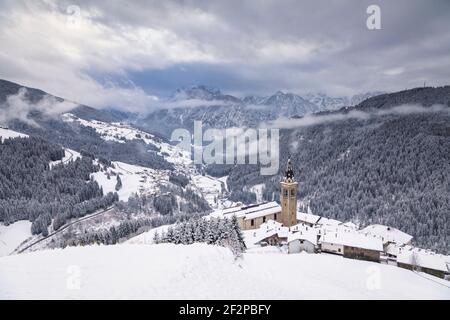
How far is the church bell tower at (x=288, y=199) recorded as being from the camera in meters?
99.7

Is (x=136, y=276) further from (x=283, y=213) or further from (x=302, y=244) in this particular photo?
(x=283, y=213)

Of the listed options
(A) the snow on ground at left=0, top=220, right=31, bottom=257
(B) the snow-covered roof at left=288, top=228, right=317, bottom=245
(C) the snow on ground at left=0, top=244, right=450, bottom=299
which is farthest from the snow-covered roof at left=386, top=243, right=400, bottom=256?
(A) the snow on ground at left=0, top=220, right=31, bottom=257

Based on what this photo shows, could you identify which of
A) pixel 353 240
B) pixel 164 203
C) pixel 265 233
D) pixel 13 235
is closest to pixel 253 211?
pixel 265 233

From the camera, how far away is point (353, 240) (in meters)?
78.9

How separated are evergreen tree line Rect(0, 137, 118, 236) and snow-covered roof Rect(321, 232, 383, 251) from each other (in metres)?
109

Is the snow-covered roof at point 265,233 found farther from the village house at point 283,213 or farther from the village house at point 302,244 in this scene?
the village house at point 302,244

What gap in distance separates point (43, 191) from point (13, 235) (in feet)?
152

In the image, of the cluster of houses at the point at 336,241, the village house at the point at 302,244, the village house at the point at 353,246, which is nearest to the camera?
the cluster of houses at the point at 336,241

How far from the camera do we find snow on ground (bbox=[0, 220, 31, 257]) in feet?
397

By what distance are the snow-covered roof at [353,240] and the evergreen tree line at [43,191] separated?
Answer: 109 m

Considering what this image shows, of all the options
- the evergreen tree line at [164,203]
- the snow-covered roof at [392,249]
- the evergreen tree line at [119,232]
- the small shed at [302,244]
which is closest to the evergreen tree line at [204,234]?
the small shed at [302,244]

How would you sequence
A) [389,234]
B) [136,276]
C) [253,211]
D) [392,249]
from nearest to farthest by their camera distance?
[136,276]
[392,249]
[389,234]
[253,211]

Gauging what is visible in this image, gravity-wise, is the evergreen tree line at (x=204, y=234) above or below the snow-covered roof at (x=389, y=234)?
above
